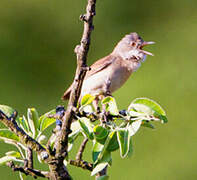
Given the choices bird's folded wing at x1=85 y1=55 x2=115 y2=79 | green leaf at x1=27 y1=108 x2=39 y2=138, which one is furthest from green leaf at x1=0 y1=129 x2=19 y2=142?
bird's folded wing at x1=85 y1=55 x2=115 y2=79

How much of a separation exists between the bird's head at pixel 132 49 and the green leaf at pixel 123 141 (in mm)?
2062

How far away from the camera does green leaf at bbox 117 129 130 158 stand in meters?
1.84

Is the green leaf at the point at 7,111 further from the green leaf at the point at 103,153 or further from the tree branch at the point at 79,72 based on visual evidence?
the green leaf at the point at 103,153

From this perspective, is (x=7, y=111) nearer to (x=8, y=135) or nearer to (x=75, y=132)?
(x=8, y=135)

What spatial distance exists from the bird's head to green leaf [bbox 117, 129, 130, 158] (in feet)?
6.77

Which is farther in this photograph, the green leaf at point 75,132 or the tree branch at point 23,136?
the green leaf at point 75,132

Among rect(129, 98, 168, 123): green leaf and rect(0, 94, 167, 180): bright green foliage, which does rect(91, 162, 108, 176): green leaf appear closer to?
rect(0, 94, 167, 180): bright green foliage

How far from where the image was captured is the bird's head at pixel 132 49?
3.93 m

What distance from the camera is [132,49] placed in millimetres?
4062

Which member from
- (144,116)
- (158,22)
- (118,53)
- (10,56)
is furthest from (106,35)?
(144,116)

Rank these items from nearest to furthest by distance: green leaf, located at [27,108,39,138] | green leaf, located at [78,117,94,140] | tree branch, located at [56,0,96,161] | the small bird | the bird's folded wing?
1. tree branch, located at [56,0,96,161]
2. green leaf, located at [78,117,94,140]
3. green leaf, located at [27,108,39,138]
4. the small bird
5. the bird's folded wing

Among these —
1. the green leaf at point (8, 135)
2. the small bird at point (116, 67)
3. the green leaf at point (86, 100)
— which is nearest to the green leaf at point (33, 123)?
the green leaf at point (8, 135)

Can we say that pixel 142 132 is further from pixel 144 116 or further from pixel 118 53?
pixel 144 116

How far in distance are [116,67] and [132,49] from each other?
13.3 inches
